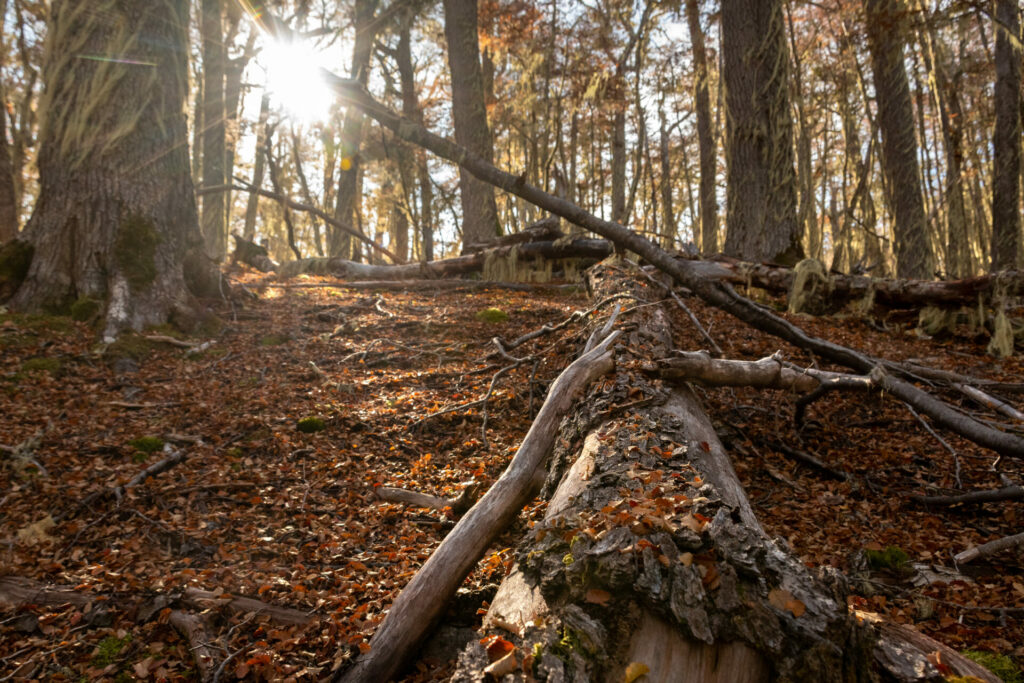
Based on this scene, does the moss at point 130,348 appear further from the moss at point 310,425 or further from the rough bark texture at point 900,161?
the rough bark texture at point 900,161

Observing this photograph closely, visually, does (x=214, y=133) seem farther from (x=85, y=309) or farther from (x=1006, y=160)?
(x=1006, y=160)

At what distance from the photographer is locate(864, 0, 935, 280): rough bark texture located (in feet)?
24.5

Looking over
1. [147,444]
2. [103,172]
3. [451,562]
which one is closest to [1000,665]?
[451,562]

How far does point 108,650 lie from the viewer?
206 cm

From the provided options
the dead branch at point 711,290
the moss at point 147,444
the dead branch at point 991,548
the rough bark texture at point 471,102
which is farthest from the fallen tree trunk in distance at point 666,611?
the rough bark texture at point 471,102

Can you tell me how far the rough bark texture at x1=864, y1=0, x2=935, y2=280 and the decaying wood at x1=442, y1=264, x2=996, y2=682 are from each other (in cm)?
783

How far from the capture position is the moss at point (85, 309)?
5.15 m

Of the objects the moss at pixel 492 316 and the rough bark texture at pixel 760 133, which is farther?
the rough bark texture at pixel 760 133

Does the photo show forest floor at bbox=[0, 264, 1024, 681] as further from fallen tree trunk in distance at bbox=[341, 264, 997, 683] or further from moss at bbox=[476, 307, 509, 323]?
moss at bbox=[476, 307, 509, 323]

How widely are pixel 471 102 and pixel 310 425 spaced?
786 cm

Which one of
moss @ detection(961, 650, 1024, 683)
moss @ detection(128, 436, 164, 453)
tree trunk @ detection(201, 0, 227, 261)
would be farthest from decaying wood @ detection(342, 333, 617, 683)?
tree trunk @ detection(201, 0, 227, 261)

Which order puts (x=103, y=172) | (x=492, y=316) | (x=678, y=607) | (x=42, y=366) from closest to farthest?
(x=678, y=607) < (x=42, y=366) < (x=103, y=172) < (x=492, y=316)

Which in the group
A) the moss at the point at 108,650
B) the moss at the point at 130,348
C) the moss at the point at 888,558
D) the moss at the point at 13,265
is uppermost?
the moss at the point at 13,265

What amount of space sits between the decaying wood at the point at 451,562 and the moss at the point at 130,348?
4.15 m
